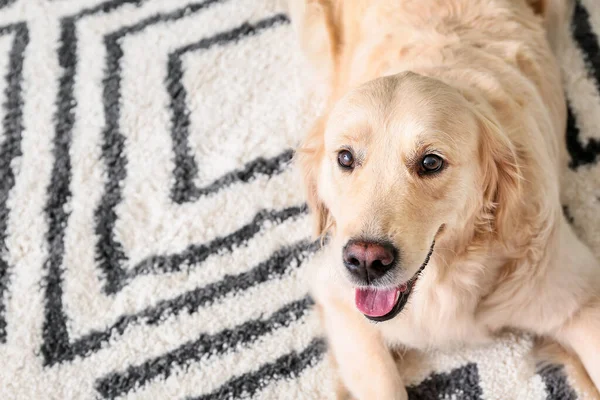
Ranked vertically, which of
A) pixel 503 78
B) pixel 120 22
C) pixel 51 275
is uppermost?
pixel 120 22

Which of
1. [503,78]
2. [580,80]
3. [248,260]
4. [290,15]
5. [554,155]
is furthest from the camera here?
[290,15]

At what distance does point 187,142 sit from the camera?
1.87 metres

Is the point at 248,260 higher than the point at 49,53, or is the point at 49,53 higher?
the point at 49,53

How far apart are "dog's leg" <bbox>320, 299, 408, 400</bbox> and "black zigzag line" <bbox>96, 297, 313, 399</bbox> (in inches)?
5.3

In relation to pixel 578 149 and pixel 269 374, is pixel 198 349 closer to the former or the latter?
pixel 269 374

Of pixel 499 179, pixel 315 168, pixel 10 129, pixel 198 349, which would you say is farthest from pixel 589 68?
pixel 10 129

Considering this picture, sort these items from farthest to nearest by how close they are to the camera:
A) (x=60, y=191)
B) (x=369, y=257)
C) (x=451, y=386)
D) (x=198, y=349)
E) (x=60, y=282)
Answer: (x=60, y=191)
(x=60, y=282)
(x=198, y=349)
(x=451, y=386)
(x=369, y=257)

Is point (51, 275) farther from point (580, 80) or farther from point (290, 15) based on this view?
point (580, 80)

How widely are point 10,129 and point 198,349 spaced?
881 mm

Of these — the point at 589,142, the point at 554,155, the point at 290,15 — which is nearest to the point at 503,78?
the point at 554,155

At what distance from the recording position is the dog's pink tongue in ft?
3.93

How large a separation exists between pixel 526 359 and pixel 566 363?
8cm

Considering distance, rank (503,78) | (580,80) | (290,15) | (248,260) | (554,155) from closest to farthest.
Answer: (503,78), (554,155), (248,260), (580,80), (290,15)

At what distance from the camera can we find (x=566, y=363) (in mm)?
1418
